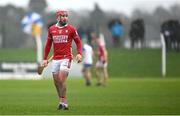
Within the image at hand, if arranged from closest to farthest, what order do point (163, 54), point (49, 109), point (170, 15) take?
1. point (49, 109)
2. point (163, 54)
3. point (170, 15)

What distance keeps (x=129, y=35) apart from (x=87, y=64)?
19.0 metres

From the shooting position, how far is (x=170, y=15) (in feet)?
176

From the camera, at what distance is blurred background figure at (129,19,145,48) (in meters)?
53.9

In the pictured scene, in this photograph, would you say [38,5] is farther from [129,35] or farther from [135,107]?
[135,107]

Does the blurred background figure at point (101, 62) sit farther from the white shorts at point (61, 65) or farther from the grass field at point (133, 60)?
the white shorts at point (61, 65)

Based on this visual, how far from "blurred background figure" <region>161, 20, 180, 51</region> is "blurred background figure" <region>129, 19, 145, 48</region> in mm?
1785

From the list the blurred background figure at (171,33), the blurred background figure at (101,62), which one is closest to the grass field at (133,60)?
the blurred background figure at (171,33)

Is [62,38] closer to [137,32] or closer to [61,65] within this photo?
[61,65]

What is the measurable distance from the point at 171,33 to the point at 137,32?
3.33 m

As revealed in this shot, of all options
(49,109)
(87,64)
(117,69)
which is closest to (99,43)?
(87,64)

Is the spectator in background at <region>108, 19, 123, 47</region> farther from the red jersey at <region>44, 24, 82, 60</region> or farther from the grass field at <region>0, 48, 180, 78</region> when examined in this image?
the red jersey at <region>44, 24, 82, 60</region>

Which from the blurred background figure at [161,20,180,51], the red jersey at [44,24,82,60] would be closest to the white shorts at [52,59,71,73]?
the red jersey at [44,24,82,60]

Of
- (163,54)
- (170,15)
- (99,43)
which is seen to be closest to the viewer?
(99,43)

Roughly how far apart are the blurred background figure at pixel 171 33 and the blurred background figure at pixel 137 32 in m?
1.79
